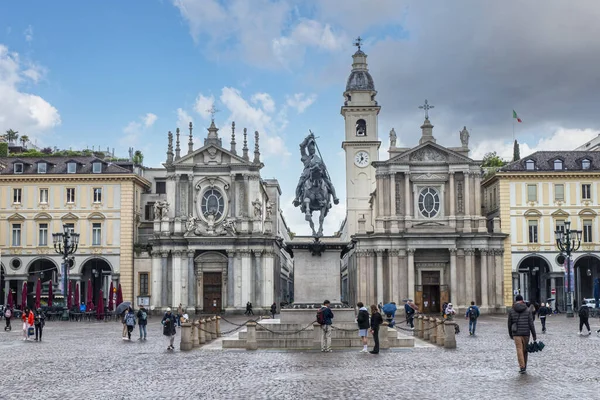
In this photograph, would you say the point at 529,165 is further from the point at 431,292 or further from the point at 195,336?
the point at 195,336

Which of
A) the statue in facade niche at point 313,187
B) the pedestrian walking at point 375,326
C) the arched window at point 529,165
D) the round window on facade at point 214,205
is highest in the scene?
the arched window at point 529,165

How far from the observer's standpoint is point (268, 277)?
263ft

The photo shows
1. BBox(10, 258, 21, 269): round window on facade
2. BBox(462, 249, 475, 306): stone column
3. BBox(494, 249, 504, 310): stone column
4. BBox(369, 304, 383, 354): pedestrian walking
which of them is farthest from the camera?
BBox(10, 258, 21, 269): round window on facade

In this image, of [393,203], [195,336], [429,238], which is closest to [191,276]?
[393,203]

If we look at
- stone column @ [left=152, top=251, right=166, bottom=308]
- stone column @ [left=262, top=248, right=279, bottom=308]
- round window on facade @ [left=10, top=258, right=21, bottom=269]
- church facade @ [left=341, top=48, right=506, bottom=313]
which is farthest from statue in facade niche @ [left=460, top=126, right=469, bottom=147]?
round window on facade @ [left=10, top=258, right=21, bottom=269]

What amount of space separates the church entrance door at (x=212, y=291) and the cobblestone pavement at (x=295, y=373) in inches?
1713

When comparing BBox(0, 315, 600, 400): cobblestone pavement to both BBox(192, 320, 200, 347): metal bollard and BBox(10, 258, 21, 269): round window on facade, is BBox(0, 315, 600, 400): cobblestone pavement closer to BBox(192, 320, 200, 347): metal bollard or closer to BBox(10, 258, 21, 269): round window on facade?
BBox(192, 320, 200, 347): metal bollard

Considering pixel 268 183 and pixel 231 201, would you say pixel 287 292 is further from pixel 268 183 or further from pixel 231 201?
pixel 231 201

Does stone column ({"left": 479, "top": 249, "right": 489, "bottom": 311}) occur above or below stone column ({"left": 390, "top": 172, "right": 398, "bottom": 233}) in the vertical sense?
below

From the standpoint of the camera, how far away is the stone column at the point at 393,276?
78.6 m

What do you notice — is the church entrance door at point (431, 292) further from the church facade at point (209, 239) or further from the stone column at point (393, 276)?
the church facade at point (209, 239)

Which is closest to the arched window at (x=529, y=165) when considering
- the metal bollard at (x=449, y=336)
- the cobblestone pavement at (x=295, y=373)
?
the cobblestone pavement at (x=295, y=373)

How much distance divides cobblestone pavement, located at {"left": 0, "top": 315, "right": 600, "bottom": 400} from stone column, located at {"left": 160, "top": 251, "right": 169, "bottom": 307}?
42.3 meters

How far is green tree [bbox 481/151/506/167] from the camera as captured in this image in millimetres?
120375
